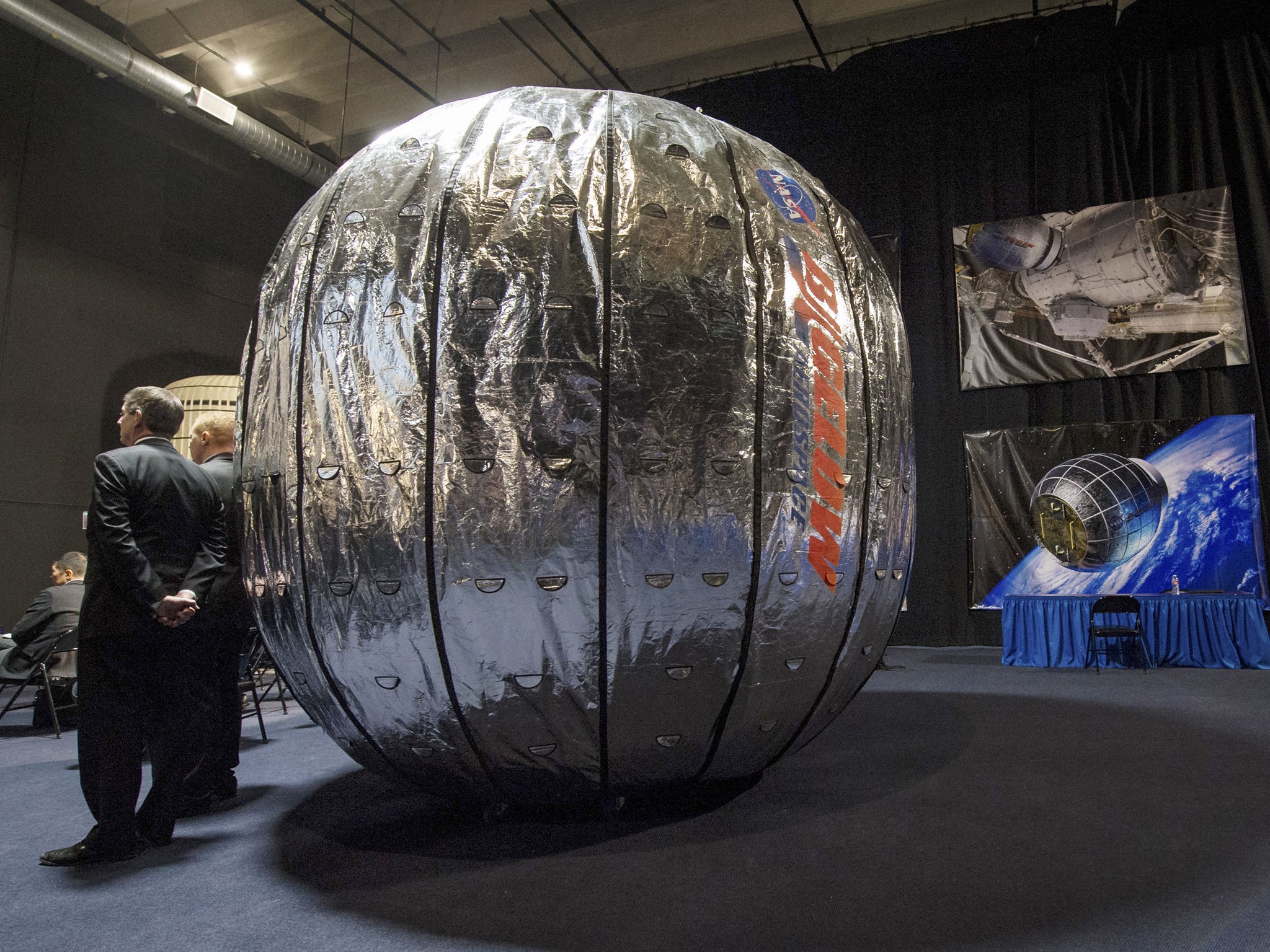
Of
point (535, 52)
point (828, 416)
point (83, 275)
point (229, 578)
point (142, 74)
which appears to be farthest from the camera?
point (535, 52)

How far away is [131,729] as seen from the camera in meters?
2.68

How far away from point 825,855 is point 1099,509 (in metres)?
8.27

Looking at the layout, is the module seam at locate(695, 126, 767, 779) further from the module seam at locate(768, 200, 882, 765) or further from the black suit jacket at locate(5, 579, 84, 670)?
the black suit jacket at locate(5, 579, 84, 670)

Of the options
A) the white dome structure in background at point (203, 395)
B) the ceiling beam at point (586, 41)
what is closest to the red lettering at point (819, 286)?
the white dome structure in background at point (203, 395)

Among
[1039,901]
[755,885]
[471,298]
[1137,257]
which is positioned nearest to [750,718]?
[755,885]

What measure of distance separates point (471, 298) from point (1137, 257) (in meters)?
9.45

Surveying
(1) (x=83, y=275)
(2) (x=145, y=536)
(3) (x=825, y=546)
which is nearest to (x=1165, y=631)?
(3) (x=825, y=546)

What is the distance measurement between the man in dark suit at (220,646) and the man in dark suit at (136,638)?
12 cm

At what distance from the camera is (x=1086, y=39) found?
962cm

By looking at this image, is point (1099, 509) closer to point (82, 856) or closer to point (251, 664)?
point (251, 664)

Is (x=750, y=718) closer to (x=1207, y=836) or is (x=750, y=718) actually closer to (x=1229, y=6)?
(x=1207, y=836)

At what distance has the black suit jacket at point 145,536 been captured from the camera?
2.69 meters

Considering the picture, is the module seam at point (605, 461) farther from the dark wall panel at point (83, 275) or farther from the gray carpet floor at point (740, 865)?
the dark wall panel at point (83, 275)

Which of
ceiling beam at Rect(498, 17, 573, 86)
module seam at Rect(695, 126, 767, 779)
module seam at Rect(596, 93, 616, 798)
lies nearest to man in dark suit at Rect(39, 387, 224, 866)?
module seam at Rect(596, 93, 616, 798)
